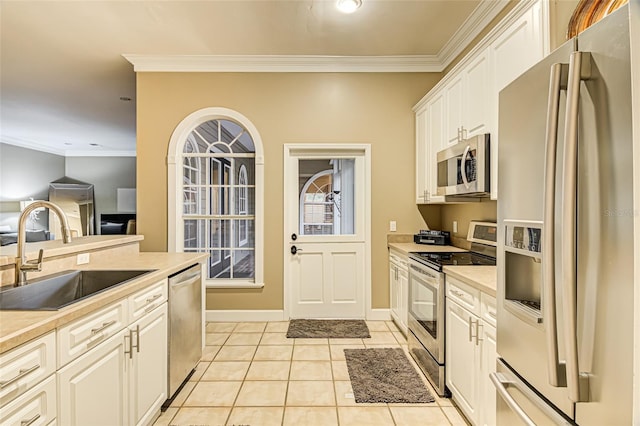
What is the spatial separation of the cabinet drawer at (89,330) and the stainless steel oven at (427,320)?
6.34ft

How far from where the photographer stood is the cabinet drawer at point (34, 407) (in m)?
0.97

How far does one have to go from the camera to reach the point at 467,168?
2.41 m

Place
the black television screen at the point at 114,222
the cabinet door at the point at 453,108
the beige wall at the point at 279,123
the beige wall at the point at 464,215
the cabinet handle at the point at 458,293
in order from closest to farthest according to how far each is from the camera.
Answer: the cabinet handle at the point at 458,293 → the cabinet door at the point at 453,108 → the beige wall at the point at 464,215 → the beige wall at the point at 279,123 → the black television screen at the point at 114,222

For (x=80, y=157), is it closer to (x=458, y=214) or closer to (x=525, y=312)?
(x=458, y=214)

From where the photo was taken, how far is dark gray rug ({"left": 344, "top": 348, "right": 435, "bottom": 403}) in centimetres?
221

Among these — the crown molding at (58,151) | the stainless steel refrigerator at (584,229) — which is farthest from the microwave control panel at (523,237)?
the crown molding at (58,151)

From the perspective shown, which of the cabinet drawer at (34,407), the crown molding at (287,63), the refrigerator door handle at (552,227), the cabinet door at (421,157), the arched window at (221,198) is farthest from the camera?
the arched window at (221,198)

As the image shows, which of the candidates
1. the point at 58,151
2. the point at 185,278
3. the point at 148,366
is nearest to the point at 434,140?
the point at 185,278

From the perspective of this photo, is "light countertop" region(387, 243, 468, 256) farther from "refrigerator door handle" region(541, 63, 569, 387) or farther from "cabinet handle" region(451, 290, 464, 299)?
"refrigerator door handle" region(541, 63, 569, 387)

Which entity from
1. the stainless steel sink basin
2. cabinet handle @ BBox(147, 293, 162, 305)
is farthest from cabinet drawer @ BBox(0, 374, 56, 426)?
cabinet handle @ BBox(147, 293, 162, 305)

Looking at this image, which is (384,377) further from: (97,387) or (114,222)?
(114,222)

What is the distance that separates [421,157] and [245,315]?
2.74 meters

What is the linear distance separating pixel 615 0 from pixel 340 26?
6.70ft

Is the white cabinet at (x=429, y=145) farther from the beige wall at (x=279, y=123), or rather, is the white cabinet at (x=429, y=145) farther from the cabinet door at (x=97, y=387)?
the cabinet door at (x=97, y=387)
